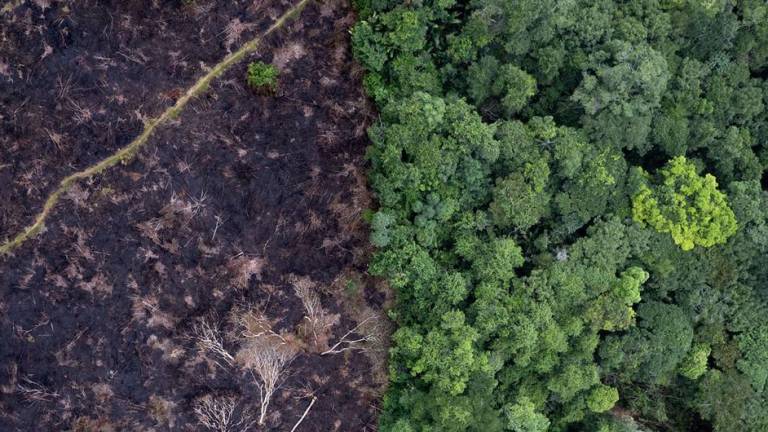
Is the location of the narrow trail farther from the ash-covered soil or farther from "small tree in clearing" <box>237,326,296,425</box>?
"small tree in clearing" <box>237,326,296,425</box>

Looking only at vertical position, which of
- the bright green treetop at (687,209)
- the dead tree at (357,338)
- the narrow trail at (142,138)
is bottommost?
the dead tree at (357,338)

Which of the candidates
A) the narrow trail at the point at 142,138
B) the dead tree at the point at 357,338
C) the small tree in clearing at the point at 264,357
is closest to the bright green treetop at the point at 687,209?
the dead tree at the point at 357,338

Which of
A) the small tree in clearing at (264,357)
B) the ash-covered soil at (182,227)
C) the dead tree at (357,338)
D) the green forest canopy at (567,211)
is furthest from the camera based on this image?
the dead tree at (357,338)

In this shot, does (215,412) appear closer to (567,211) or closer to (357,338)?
(357,338)

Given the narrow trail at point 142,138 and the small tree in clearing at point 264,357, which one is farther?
the small tree in clearing at point 264,357

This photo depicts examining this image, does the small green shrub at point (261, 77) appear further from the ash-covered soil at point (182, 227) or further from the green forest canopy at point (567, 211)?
the green forest canopy at point (567, 211)
